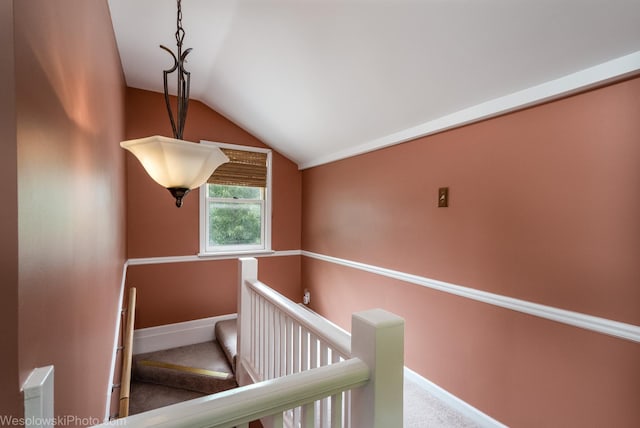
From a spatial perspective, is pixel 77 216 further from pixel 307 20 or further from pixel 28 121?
pixel 307 20

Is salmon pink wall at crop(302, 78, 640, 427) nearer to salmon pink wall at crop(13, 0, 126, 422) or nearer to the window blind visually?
the window blind

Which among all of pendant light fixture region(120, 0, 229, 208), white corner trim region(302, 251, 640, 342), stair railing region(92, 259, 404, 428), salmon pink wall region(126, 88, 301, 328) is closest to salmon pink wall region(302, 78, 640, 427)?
white corner trim region(302, 251, 640, 342)

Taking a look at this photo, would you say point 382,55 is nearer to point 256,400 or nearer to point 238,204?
point 256,400

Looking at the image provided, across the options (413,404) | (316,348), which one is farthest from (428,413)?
(316,348)

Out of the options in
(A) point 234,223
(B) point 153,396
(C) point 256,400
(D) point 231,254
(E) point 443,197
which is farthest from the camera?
(A) point 234,223

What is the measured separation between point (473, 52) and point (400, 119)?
2.45 ft

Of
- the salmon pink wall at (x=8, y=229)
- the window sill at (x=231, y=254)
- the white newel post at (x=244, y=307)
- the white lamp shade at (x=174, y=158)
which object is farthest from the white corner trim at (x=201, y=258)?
the salmon pink wall at (x=8, y=229)

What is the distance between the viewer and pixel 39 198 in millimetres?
572

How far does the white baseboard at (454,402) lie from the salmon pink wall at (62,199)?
205 centimetres

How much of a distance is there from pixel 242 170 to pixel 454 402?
3.08m

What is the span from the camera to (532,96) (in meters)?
1.56

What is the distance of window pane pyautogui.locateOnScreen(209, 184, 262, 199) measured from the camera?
3447mm

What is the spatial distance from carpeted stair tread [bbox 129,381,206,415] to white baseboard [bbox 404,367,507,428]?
1850 millimetres

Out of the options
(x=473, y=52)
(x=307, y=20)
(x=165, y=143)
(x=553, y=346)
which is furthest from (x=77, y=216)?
(x=553, y=346)
